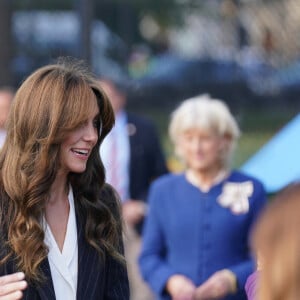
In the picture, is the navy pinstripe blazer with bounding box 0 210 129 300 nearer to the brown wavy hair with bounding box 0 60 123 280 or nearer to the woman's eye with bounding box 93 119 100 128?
the brown wavy hair with bounding box 0 60 123 280

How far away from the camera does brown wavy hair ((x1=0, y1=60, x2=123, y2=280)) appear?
134 inches

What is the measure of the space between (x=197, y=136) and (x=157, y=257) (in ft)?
2.06

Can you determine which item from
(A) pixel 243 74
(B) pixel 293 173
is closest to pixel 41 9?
(A) pixel 243 74

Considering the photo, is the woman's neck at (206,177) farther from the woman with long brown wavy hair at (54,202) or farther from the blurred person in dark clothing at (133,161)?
the blurred person in dark clothing at (133,161)

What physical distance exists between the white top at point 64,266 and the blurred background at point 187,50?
14268 mm

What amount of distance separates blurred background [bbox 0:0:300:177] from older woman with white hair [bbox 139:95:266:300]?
41.1 ft

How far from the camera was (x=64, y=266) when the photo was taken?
348 centimetres

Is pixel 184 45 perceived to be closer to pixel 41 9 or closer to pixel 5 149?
pixel 41 9

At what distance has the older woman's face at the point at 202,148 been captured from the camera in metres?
5.15

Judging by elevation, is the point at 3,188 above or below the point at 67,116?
below

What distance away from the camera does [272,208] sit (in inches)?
75.1

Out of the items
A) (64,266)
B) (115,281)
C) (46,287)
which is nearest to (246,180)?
(115,281)

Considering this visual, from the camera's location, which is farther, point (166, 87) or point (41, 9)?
point (166, 87)

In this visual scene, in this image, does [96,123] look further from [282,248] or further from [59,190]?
[282,248]
